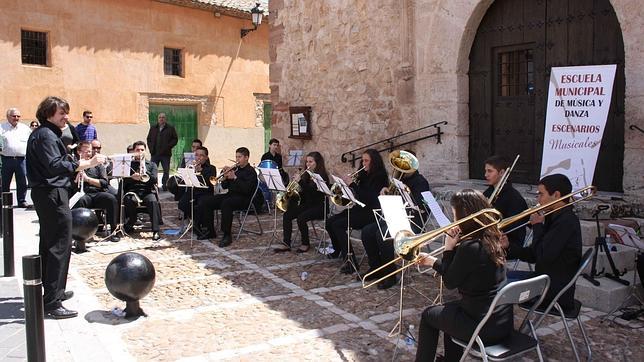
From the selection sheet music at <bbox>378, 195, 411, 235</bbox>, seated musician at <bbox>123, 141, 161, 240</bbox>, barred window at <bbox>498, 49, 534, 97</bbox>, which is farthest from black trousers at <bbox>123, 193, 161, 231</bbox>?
barred window at <bbox>498, 49, 534, 97</bbox>

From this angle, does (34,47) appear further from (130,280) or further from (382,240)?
(382,240)

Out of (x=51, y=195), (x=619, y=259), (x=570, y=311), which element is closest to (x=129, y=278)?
(x=51, y=195)

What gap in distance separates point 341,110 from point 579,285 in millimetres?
5854

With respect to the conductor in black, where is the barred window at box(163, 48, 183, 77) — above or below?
above

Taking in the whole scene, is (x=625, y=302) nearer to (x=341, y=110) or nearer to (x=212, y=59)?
(x=341, y=110)

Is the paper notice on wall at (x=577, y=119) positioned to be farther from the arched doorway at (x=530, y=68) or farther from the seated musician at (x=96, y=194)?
the seated musician at (x=96, y=194)

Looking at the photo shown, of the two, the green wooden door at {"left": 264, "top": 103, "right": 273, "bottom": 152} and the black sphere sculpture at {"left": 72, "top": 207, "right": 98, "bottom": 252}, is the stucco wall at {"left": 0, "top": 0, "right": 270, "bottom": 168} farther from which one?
the black sphere sculpture at {"left": 72, "top": 207, "right": 98, "bottom": 252}

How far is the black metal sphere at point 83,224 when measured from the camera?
24.1 ft

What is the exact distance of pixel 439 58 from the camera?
859cm

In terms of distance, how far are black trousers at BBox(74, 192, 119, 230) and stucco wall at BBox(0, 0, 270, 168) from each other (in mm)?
8665

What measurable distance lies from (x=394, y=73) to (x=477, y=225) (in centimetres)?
615

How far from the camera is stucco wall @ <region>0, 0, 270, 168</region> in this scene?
15711 millimetres

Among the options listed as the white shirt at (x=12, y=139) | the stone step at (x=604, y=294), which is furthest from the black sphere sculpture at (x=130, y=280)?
the white shirt at (x=12, y=139)

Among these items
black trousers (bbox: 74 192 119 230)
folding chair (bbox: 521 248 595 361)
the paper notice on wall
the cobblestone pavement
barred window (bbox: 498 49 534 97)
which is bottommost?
the cobblestone pavement
